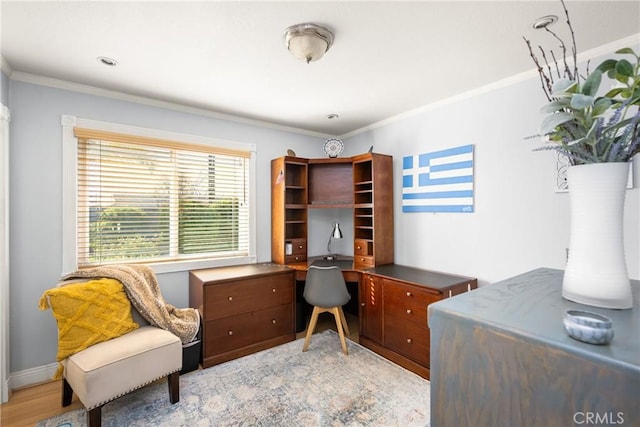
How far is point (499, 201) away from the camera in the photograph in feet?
8.11

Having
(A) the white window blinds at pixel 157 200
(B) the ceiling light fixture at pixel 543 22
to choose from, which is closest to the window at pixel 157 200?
(A) the white window blinds at pixel 157 200

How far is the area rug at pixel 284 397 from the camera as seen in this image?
1.92 meters

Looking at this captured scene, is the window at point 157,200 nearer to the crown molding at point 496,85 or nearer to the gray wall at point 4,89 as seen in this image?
the gray wall at point 4,89

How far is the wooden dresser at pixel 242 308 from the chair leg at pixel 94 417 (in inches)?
35.0

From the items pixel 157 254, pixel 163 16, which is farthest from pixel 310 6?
pixel 157 254

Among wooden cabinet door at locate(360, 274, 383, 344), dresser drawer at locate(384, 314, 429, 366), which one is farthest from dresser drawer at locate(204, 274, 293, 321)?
dresser drawer at locate(384, 314, 429, 366)

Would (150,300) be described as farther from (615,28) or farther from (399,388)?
(615,28)

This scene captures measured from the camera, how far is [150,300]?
90.4 inches

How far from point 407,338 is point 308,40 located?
2388 millimetres

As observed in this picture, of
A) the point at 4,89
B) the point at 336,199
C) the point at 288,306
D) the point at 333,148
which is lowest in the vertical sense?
the point at 288,306

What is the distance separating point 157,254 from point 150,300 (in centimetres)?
69

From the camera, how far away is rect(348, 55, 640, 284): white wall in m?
2.17

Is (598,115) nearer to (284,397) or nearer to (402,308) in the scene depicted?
(402,308)

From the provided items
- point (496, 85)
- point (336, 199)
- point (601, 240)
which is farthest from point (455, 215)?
point (601, 240)
